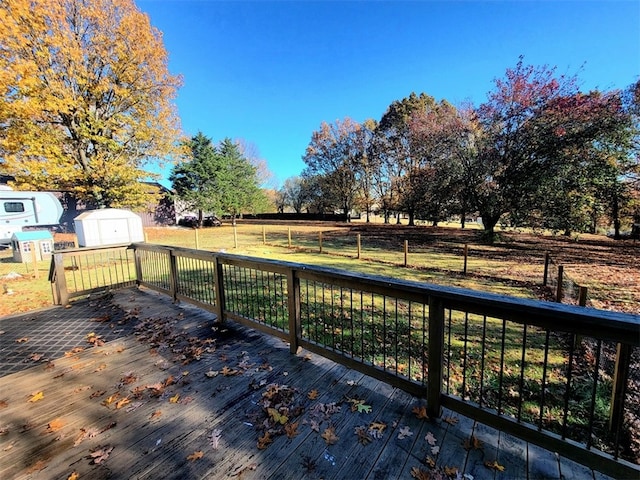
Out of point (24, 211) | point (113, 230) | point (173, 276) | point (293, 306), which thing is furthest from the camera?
point (24, 211)

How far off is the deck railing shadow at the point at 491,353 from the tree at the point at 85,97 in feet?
29.5

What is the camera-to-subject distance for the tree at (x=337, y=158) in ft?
89.0

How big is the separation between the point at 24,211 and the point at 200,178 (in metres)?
11.3

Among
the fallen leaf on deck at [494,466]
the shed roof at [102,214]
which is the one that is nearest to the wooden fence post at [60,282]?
the fallen leaf on deck at [494,466]

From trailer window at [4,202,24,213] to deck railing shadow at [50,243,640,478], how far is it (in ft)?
38.8

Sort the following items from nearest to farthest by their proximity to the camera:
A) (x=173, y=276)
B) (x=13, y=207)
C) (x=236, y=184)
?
1. (x=173, y=276)
2. (x=13, y=207)
3. (x=236, y=184)

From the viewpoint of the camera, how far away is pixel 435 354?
1998 mm

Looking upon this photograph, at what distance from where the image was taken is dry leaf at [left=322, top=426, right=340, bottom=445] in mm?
1869

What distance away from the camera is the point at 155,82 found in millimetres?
13023


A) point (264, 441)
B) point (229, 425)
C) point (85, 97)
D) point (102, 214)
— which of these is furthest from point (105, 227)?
point (264, 441)

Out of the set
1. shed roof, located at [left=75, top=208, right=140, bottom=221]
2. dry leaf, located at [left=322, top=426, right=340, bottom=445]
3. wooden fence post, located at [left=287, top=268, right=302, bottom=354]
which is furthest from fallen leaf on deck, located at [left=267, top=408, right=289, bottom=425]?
shed roof, located at [left=75, top=208, right=140, bottom=221]

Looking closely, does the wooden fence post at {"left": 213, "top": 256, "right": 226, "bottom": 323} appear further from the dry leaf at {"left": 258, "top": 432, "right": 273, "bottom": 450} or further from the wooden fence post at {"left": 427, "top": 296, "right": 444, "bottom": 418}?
the wooden fence post at {"left": 427, "top": 296, "right": 444, "bottom": 418}

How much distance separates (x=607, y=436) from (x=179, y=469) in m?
3.38

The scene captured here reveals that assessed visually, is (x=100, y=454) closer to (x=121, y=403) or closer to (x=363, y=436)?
(x=121, y=403)
